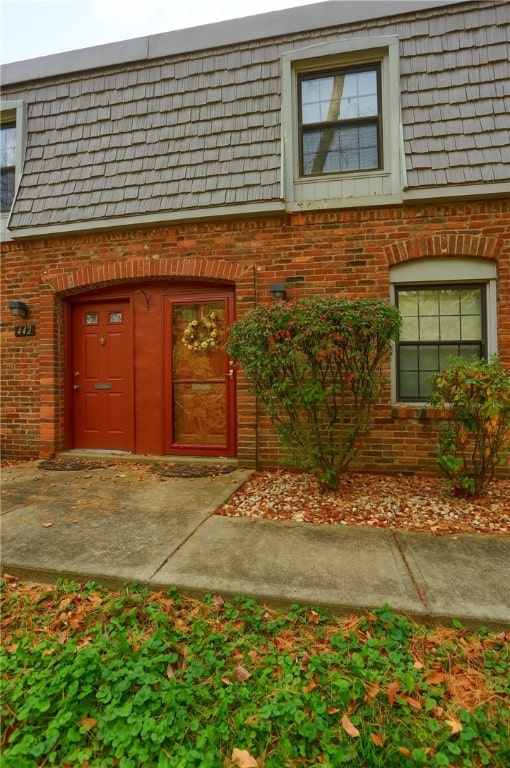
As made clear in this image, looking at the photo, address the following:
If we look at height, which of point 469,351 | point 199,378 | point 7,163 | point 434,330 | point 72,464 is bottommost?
point 72,464

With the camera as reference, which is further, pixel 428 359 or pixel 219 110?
pixel 219 110

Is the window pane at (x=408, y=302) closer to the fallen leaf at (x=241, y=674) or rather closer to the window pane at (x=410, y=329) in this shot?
the window pane at (x=410, y=329)

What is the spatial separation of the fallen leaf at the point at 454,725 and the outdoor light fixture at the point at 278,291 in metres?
3.88

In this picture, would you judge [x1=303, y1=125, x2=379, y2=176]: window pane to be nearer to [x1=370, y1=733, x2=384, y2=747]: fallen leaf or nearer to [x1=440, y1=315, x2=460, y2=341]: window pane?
[x1=440, y1=315, x2=460, y2=341]: window pane

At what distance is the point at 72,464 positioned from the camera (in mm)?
Result: 4965

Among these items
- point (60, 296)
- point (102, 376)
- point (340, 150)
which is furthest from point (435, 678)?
point (60, 296)

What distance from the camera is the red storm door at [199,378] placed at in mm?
4996

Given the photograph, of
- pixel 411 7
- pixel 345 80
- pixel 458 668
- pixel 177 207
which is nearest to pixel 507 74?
pixel 411 7

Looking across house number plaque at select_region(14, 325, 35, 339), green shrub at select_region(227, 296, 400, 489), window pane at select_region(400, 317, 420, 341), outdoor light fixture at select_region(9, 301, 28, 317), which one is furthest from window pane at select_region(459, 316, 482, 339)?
outdoor light fixture at select_region(9, 301, 28, 317)

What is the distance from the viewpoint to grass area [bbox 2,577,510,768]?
1.34m

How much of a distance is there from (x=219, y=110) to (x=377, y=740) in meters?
6.04

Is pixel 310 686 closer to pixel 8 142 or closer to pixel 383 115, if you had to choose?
pixel 383 115

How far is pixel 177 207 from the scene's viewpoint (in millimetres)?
4707

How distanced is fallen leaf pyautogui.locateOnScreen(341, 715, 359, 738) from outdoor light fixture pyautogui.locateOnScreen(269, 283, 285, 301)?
12.6 ft
